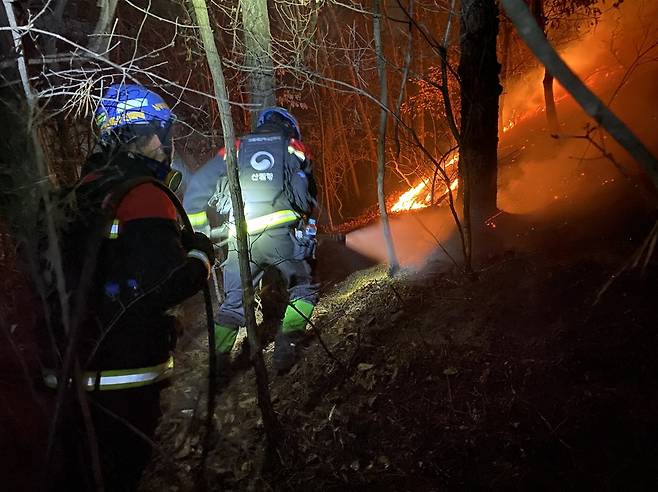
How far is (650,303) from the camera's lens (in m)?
3.20

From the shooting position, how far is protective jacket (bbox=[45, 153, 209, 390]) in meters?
2.34

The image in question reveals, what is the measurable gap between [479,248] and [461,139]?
132 centimetres

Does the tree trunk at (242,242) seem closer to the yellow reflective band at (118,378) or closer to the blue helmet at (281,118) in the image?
the yellow reflective band at (118,378)

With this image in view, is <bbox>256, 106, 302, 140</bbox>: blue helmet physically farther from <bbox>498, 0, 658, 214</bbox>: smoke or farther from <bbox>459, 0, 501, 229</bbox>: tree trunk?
<bbox>498, 0, 658, 214</bbox>: smoke

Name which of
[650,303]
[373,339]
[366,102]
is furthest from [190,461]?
[366,102]

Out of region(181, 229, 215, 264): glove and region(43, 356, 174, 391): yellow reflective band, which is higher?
region(181, 229, 215, 264): glove

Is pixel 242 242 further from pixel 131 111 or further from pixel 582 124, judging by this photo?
pixel 582 124

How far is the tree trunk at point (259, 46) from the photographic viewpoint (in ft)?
19.8

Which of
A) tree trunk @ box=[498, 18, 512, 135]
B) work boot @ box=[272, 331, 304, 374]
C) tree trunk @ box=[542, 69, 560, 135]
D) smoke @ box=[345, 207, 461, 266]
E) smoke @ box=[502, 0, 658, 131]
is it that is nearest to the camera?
work boot @ box=[272, 331, 304, 374]

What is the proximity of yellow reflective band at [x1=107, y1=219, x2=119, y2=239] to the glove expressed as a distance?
0.52 meters

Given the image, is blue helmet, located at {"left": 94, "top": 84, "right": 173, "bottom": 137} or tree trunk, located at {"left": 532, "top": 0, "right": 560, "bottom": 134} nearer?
blue helmet, located at {"left": 94, "top": 84, "right": 173, "bottom": 137}

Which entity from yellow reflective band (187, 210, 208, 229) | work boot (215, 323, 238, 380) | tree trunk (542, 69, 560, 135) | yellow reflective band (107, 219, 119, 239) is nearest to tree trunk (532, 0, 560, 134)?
tree trunk (542, 69, 560, 135)

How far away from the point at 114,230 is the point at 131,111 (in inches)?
45.9

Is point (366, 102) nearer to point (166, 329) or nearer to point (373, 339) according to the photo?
point (373, 339)
